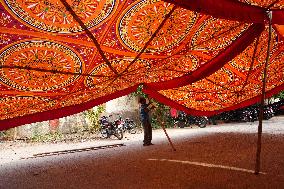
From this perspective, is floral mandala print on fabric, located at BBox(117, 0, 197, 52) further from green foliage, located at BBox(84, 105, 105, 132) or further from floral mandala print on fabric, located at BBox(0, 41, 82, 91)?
green foliage, located at BBox(84, 105, 105, 132)

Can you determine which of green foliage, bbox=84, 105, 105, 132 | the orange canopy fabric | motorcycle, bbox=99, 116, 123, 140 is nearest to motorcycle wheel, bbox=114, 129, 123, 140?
motorcycle, bbox=99, 116, 123, 140

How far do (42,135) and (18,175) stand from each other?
1318 cm

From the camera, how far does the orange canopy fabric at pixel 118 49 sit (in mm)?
2801

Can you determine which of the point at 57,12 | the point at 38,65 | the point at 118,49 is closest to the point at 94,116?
the point at 38,65

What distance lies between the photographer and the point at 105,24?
10.3 feet

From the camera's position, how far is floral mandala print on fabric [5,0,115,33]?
261 centimetres

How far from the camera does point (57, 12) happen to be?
2.77 m

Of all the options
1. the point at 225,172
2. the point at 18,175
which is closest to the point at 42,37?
the point at 225,172

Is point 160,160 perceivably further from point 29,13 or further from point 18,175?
point 29,13

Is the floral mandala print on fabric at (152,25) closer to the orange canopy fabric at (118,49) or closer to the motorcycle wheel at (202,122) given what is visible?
the orange canopy fabric at (118,49)

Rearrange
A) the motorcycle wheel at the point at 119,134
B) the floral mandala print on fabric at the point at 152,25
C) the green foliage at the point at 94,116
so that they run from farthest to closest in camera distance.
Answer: the green foliage at the point at 94,116
the motorcycle wheel at the point at 119,134
the floral mandala print on fabric at the point at 152,25

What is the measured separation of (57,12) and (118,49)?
4.34ft

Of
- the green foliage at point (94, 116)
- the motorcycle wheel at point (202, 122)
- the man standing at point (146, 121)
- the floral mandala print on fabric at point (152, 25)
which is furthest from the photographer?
the green foliage at point (94, 116)

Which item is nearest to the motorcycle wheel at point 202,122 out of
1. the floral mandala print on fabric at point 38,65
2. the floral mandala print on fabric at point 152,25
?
the floral mandala print on fabric at point 38,65
